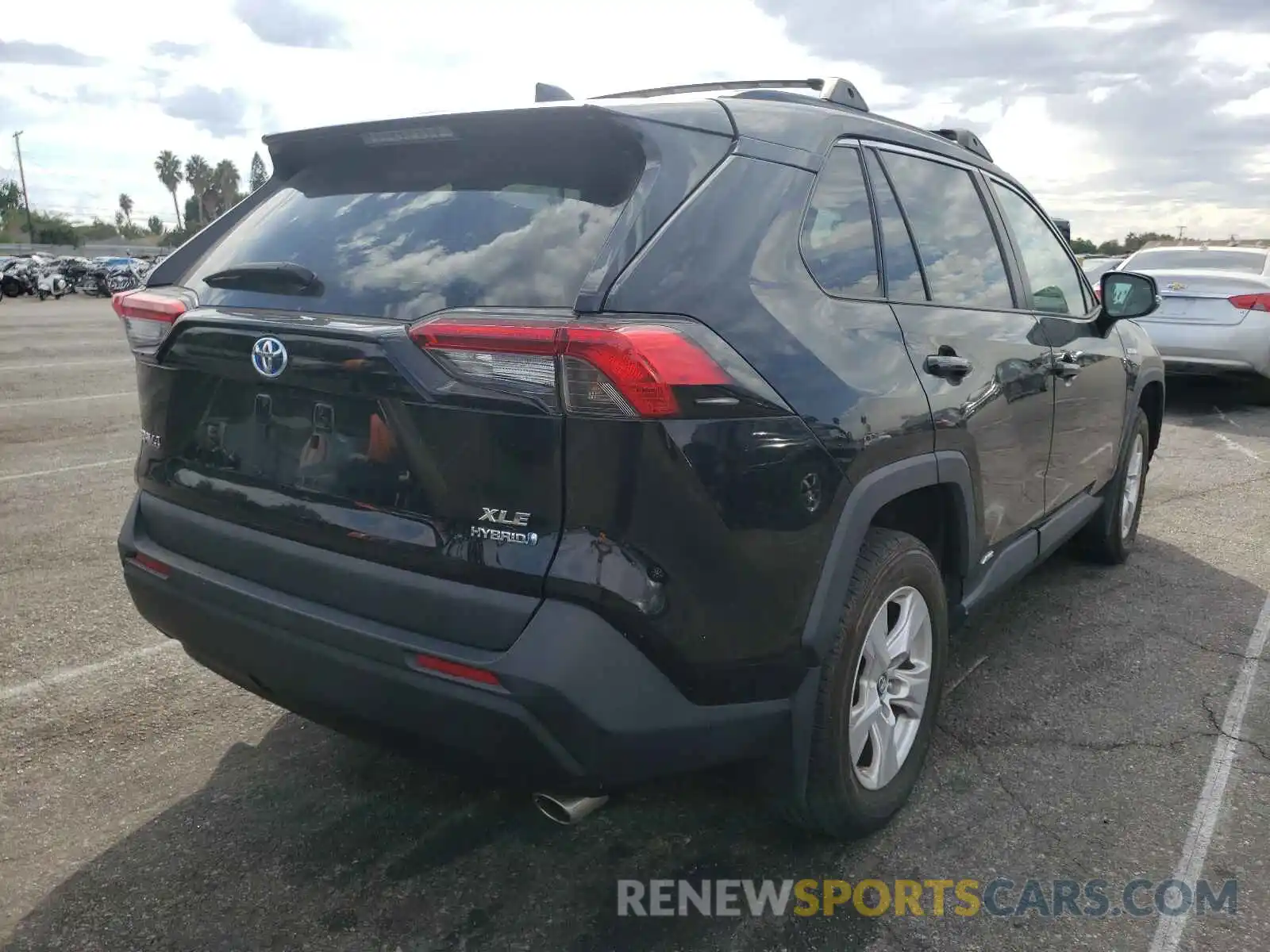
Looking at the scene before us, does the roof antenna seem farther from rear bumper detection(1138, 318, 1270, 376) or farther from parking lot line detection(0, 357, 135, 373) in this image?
parking lot line detection(0, 357, 135, 373)

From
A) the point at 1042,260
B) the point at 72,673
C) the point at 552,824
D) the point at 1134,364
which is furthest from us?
the point at 1134,364

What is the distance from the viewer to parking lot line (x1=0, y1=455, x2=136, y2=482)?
6535 mm

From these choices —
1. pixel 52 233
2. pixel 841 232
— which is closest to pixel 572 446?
pixel 841 232

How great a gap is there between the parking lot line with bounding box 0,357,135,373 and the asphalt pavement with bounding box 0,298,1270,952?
31.3ft

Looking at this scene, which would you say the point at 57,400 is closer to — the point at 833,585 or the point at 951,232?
the point at 951,232

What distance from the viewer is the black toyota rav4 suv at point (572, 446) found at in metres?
2.01

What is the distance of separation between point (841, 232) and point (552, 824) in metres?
1.76

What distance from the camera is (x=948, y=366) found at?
9.39 ft

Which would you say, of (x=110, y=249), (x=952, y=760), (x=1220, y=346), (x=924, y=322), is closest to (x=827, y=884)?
(x=952, y=760)

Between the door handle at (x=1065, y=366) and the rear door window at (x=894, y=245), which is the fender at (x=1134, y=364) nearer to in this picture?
the door handle at (x=1065, y=366)

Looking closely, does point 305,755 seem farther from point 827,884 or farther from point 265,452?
point 827,884

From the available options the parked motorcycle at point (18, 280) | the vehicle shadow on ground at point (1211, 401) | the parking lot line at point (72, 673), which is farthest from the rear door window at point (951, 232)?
the parked motorcycle at point (18, 280)

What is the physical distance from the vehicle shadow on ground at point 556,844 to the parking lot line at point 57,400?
Result: 7.86 meters

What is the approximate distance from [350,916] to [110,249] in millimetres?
88404
